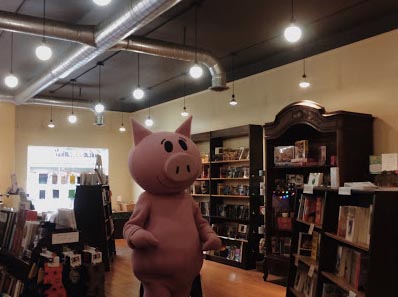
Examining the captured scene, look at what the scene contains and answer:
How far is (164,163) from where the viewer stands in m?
3.30

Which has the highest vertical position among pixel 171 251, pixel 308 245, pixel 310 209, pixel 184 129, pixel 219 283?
pixel 184 129

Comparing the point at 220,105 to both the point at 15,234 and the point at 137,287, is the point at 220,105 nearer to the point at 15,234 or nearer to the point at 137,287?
the point at 137,287

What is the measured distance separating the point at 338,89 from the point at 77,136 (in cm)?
716

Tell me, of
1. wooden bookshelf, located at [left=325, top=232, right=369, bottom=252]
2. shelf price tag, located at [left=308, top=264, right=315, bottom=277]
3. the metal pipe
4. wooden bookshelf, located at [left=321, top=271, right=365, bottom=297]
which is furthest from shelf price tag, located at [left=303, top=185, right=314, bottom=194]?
the metal pipe

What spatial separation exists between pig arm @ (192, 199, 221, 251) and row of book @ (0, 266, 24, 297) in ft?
5.55

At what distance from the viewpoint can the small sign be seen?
3.62 m

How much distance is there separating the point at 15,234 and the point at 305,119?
3.74 m

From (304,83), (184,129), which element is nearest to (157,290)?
(184,129)

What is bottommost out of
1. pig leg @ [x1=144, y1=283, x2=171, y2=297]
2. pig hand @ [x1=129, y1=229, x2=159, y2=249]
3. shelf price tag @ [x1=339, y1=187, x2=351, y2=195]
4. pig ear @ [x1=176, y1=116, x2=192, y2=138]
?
pig leg @ [x1=144, y1=283, x2=171, y2=297]

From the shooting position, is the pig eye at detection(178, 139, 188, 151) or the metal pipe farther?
the metal pipe

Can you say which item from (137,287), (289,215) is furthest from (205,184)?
(137,287)

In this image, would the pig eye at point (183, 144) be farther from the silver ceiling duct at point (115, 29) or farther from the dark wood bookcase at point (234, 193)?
the dark wood bookcase at point (234, 193)

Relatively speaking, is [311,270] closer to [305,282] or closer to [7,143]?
[305,282]

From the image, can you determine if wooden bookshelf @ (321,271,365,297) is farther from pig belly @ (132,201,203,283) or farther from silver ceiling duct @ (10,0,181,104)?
silver ceiling duct @ (10,0,181,104)
